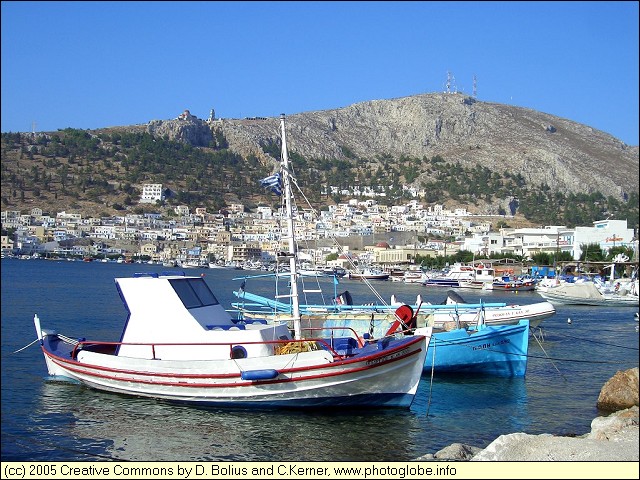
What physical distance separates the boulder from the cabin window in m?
9.87

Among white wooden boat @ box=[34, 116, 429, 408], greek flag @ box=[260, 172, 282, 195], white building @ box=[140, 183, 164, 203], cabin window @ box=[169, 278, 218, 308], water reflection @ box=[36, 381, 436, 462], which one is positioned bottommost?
water reflection @ box=[36, 381, 436, 462]

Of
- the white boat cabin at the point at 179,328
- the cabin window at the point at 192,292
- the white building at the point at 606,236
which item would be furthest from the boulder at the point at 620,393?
the white building at the point at 606,236

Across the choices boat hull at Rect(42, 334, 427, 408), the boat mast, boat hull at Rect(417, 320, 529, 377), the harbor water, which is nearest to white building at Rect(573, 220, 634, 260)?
boat hull at Rect(417, 320, 529, 377)

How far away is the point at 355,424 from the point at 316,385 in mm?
1177

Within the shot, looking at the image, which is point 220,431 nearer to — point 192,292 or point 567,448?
point 192,292

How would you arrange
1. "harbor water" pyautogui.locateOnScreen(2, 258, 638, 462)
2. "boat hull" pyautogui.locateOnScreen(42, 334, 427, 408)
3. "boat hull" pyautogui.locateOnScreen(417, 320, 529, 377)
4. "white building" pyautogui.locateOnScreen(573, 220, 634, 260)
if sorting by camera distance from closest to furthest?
"harbor water" pyautogui.locateOnScreen(2, 258, 638, 462)
"boat hull" pyautogui.locateOnScreen(42, 334, 427, 408)
"boat hull" pyautogui.locateOnScreen(417, 320, 529, 377)
"white building" pyautogui.locateOnScreen(573, 220, 634, 260)

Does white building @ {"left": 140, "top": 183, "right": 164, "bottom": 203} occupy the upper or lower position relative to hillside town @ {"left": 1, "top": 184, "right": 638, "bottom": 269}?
upper

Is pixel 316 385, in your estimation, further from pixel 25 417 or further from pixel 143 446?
pixel 25 417

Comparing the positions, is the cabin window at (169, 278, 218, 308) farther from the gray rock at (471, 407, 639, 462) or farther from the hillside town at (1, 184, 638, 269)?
the hillside town at (1, 184, 638, 269)

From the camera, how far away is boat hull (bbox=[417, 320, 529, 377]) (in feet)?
74.1

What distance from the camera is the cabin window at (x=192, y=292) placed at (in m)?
18.5

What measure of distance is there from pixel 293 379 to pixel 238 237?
15732cm

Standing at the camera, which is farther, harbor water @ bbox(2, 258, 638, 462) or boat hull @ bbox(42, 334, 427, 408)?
boat hull @ bbox(42, 334, 427, 408)

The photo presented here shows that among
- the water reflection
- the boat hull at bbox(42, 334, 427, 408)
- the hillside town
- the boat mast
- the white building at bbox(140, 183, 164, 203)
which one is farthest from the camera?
the white building at bbox(140, 183, 164, 203)
